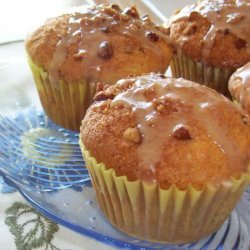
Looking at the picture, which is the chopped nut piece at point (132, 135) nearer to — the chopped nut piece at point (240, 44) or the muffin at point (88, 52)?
the muffin at point (88, 52)

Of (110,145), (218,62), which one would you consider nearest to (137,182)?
(110,145)

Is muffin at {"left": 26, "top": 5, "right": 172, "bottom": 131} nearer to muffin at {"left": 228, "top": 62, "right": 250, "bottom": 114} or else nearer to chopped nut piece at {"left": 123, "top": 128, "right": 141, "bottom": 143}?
muffin at {"left": 228, "top": 62, "right": 250, "bottom": 114}

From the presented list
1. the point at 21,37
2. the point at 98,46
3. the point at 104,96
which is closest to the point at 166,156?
the point at 104,96

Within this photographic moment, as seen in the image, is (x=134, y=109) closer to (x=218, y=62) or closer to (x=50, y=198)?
(x=50, y=198)

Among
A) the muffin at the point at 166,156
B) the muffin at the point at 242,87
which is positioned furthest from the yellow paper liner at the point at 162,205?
the muffin at the point at 242,87

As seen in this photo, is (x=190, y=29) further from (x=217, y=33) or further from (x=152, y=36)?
(x=152, y=36)

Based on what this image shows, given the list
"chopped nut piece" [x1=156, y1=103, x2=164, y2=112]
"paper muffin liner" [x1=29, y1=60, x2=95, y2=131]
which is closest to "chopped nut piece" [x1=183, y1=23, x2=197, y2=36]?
"paper muffin liner" [x1=29, y1=60, x2=95, y2=131]
